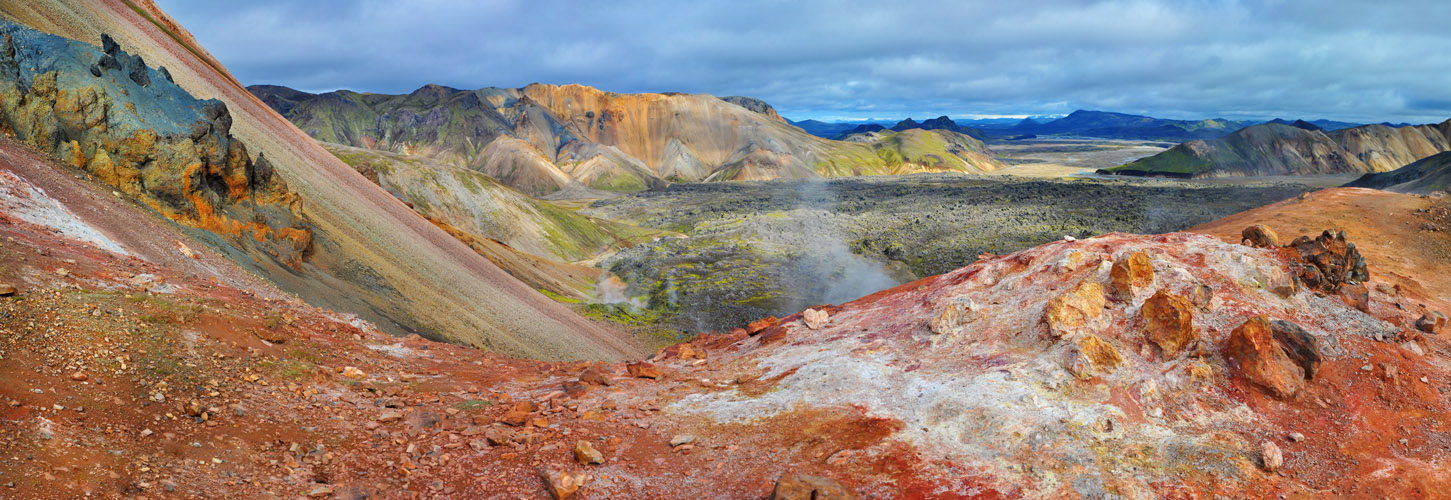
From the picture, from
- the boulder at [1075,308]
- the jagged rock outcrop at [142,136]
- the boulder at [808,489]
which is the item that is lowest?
the boulder at [808,489]

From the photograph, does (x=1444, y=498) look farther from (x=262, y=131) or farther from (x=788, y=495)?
(x=262, y=131)

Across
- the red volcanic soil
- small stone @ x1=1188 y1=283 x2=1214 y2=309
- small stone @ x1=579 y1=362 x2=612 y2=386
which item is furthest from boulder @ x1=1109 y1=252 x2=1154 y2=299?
small stone @ x1=579 y1=362 x2=612 y2=386

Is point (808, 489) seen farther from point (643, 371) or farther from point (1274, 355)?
point (1274, 355)

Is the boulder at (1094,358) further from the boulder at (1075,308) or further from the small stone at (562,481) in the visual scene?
the small stone at (562,481)

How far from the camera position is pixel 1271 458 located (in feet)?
35.9

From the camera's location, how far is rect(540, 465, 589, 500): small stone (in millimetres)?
10906

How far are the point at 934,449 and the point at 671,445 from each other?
454 cm

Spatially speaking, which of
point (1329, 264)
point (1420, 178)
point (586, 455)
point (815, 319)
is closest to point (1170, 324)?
point (1329, 264)

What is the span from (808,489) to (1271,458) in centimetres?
721

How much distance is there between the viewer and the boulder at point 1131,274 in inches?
599

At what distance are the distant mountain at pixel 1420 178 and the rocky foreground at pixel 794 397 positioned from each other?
84.4 meters

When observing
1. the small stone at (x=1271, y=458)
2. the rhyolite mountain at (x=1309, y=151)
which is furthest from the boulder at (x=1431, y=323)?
the rhyolite mountain at (x=1309, y=151)

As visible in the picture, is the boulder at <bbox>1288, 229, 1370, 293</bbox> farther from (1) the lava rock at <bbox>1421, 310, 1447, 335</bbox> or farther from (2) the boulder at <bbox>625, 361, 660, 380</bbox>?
(2) the boulder at <bbox>625, 361, 660, 380</bbox>

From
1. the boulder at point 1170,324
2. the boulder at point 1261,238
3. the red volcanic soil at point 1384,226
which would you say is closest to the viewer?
the boulder at point 1170,324
